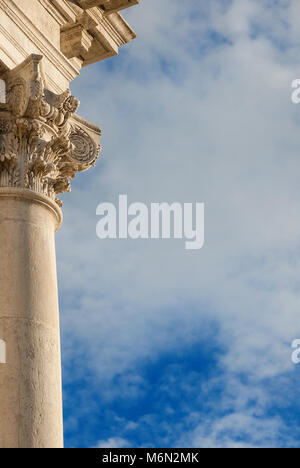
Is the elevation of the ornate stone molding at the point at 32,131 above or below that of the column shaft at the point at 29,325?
above

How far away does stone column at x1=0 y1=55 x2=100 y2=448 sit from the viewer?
42.7 m

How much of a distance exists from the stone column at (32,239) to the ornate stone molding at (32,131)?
55 millimetres

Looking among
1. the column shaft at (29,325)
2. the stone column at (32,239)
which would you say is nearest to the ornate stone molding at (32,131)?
the stone column at (32,239)

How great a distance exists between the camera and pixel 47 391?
4359 cm

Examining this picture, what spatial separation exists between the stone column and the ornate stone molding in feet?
0.18

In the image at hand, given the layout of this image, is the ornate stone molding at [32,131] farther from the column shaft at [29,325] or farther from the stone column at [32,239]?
the column shaft at [29,325]

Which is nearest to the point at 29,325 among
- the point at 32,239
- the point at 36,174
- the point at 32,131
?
the point at 32,239

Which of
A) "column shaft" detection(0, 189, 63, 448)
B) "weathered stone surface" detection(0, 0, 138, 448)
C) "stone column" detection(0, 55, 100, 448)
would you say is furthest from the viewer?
"weathered stone surface" detection(0, 0, 138, 448)

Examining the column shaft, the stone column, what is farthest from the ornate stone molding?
the column shaft

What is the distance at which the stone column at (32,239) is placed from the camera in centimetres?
4266

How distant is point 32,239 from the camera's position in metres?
47.0

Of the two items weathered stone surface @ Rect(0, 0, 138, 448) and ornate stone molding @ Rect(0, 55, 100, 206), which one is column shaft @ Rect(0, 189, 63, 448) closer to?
weathered stone surface @ Rect(0, 0, 138, 448)

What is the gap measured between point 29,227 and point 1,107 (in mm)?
7320
